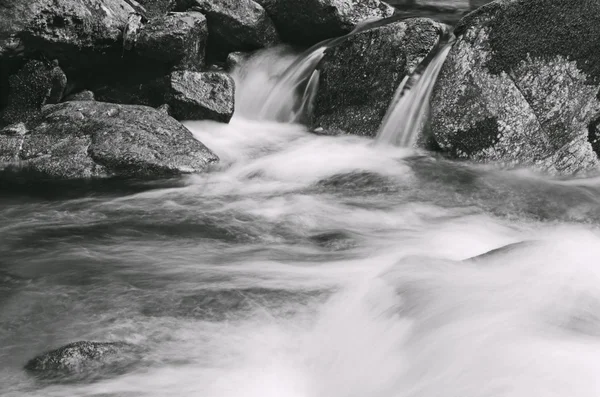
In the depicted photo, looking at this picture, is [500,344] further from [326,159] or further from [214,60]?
[214,60]

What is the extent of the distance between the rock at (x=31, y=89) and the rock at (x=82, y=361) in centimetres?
508

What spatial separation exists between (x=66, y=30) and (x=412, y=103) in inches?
175

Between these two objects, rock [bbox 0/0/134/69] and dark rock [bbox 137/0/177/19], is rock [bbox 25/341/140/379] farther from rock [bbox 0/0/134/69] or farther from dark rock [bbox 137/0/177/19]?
dark rock [bbox 137/0/177/19]

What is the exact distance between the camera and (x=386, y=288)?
15.3ft

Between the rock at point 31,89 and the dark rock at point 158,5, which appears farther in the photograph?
the dark rock at point 158,5

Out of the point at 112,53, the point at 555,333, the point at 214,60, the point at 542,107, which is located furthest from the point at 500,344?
the point at 214,60

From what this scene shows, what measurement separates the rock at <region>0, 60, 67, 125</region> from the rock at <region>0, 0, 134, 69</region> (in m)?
0.18

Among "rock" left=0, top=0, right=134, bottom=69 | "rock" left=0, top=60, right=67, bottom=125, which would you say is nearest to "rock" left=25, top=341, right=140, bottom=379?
"rock" left=0, top=60, right=67, bottom=125

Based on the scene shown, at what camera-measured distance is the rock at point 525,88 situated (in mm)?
7480

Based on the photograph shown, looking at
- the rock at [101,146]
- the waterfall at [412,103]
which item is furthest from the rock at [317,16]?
the rock at [101,146]

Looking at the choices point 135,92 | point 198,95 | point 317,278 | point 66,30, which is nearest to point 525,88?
point 317,278

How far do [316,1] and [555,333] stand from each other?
25.3ft

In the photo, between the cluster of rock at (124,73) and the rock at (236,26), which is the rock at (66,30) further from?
the rock at (236,26)

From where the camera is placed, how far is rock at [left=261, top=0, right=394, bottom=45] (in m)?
10.4
